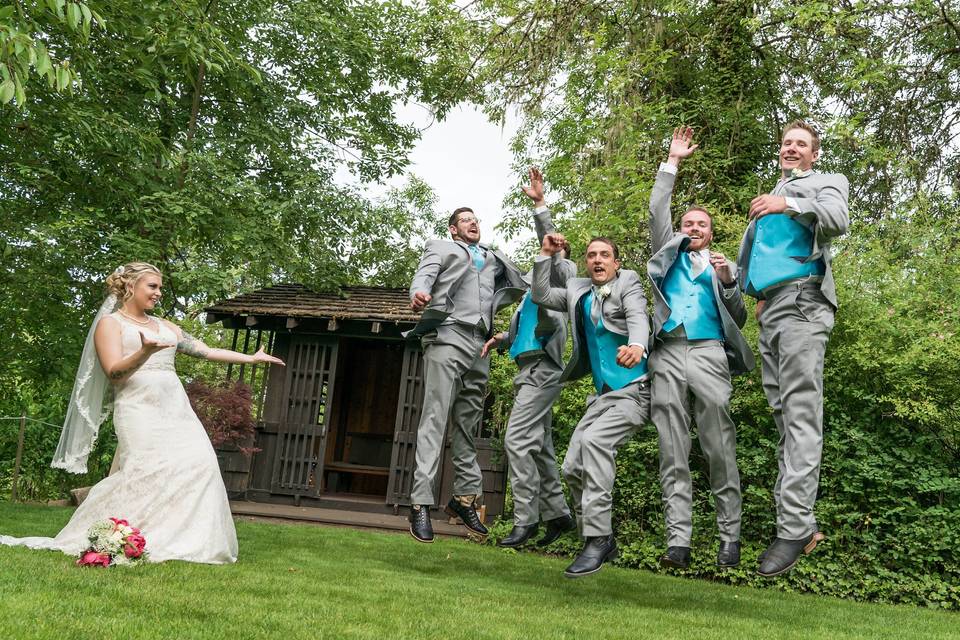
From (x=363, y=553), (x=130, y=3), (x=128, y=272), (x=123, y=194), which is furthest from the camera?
Result: (x=123, y=194)

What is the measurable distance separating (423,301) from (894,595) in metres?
4.53

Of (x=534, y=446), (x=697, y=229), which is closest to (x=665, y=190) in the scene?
(x=697, y=229)

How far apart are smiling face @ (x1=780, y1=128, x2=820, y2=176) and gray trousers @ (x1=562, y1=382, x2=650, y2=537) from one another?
4.78ft

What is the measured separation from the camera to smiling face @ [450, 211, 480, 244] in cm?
568

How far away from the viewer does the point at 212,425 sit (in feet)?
33.5

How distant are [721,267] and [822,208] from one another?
0.64 m

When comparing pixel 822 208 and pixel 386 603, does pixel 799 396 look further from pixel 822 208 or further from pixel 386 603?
pixel 386 603

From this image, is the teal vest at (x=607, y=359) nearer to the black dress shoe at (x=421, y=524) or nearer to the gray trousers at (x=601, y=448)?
the gray trousers at (x=601, y=448)

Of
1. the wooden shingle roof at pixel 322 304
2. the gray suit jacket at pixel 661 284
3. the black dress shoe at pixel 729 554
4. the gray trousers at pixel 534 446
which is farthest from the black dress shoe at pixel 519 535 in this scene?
the wooden shingle roof at pixel 322 304

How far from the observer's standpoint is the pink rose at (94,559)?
4.41 metres

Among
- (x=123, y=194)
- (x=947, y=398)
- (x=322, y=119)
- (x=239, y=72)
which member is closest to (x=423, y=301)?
(x=947, y=398)

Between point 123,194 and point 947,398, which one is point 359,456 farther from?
point 947,398

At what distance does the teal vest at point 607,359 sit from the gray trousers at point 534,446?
18.9 inches

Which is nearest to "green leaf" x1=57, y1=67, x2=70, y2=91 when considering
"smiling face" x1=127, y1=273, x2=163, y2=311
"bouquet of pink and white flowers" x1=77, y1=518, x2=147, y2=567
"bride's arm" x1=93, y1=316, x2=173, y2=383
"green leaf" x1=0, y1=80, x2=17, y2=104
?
"green leaf" x1=0, y1=80, x2=17, y2=104
